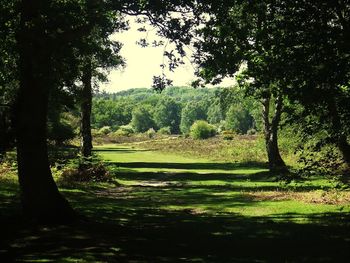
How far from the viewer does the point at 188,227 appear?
43.9 feet

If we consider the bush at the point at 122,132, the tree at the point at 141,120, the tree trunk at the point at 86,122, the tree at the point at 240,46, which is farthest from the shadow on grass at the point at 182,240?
the tree at the point at 141,120

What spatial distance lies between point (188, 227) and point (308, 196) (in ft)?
27.7

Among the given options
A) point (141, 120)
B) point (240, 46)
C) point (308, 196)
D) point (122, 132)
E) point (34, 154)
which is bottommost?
Answer: point (308, 196)

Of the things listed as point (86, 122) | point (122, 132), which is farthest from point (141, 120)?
point (86, 122)

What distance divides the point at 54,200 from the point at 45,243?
250cm

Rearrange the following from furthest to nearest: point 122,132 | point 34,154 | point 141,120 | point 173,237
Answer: point 141,120 < point 122,132 < point 34,154 < point 173,237

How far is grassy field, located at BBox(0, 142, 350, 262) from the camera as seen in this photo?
9625mm

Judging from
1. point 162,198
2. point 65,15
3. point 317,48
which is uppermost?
point 65,15

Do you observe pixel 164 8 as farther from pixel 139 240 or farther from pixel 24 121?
pixel 139 240

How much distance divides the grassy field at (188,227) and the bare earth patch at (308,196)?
4cm

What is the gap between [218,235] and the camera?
1222 cm

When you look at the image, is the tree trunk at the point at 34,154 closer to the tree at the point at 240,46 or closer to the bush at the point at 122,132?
the tree at the point at 240,46

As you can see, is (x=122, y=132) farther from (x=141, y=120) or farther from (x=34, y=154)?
(x=34, y=154)

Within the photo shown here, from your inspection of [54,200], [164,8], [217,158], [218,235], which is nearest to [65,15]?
[164,8]
